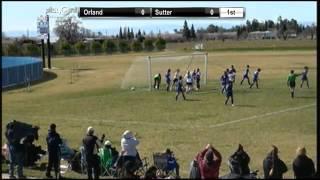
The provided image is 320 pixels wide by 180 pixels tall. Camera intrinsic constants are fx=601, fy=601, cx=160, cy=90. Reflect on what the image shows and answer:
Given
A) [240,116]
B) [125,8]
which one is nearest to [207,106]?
[240,116]

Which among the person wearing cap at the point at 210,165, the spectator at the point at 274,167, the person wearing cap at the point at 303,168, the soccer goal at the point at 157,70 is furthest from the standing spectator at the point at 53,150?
the soccer goal at the point at 157,70

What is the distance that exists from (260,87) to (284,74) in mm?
10361

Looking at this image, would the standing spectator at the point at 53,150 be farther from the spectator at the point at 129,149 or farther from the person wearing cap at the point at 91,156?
the spectator at the point at 129,149

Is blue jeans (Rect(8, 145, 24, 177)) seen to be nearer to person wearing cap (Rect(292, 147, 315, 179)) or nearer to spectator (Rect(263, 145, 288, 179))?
spectator (Rect(263, 145, 288, 179))

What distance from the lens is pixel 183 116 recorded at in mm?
26297

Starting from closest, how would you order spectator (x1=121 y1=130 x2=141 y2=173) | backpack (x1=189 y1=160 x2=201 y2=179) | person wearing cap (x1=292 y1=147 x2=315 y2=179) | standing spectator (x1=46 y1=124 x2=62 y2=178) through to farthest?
person wearing cap (x1=292 y1=147 x2=315 y2=179) → backpack (x1=189 y1=160 x2=201 y2=179) → spectator (x1=121 y1=130 x2=141 y2=173) → standing spectator (x1=46 y1=124 x2=62 y2=178)

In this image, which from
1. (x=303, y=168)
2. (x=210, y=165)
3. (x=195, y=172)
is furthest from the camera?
(x=195, y=172)

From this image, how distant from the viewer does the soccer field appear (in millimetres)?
19609

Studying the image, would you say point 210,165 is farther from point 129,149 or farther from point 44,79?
point 44,79

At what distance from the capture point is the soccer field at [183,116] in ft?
64.3
